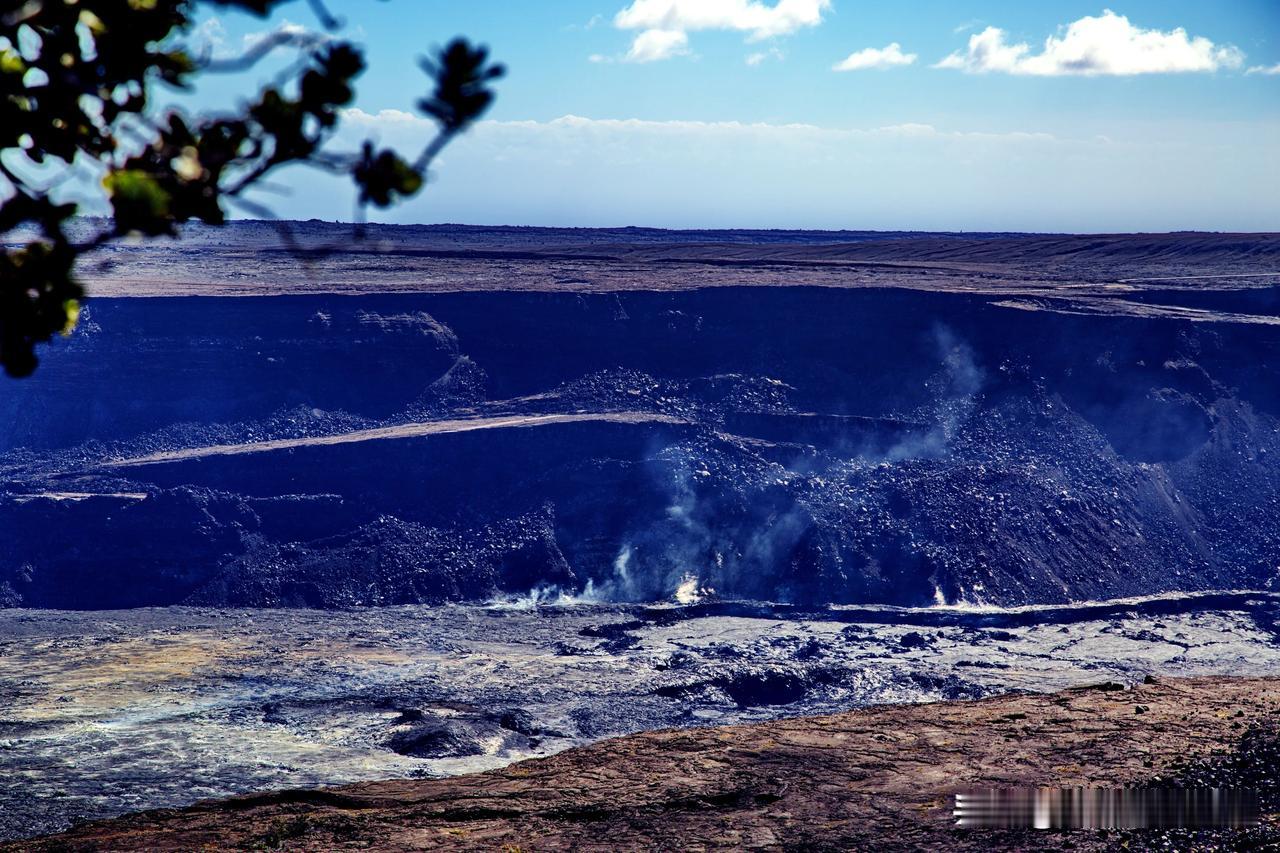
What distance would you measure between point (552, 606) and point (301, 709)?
9154 millimetres

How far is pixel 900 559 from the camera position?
101 ft

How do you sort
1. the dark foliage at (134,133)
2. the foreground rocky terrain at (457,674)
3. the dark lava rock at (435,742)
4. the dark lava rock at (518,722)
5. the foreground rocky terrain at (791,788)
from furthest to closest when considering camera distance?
the dark lava rock at (518,722) → the dark lava rock at (435,742) → the foreground rocky terrain at (457,674) → the foreground rocky terrain at (791,788) → the dark foliage at (134,133)

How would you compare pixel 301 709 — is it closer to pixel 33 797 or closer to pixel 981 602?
pixel 33 797

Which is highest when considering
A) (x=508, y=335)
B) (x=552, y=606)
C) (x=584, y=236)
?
(x=584, y=236)

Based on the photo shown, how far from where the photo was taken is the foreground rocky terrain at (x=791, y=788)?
Answer: 896 cm

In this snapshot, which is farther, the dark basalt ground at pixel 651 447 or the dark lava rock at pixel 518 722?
the dark basalt ground at pixel 651 447

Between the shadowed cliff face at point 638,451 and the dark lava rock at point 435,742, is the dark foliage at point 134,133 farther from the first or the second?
the shadowed cliff face at point 638,451

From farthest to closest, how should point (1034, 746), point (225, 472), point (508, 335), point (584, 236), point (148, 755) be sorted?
point (584, 236) → point (508, 335) → point (225, 472) → point (148, 755) → point (1034, 746)

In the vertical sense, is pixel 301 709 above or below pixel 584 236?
below

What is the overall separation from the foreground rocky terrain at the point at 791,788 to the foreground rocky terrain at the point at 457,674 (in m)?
6.89

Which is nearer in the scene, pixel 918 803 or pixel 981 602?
pixel 918 803

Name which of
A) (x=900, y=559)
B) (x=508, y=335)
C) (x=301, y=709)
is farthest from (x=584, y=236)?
(x=301, y=709)

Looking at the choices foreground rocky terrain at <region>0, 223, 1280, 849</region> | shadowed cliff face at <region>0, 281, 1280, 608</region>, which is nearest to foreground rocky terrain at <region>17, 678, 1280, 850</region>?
foreground rocky terrain at <region>0, 223, 1280, 849</region>

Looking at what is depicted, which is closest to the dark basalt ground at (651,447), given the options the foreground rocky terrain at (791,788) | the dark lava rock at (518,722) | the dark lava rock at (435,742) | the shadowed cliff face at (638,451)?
the shadowed cliff face at (638,451)
